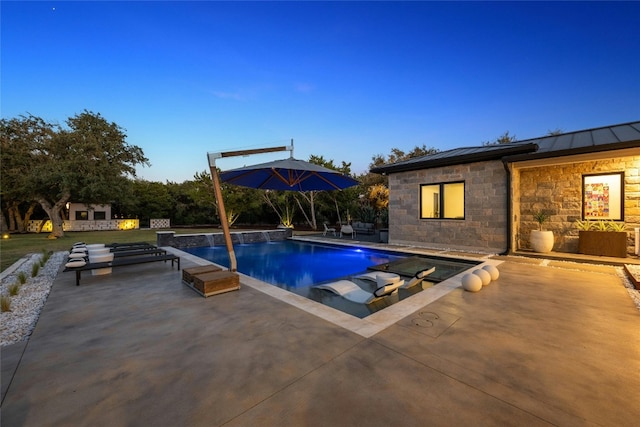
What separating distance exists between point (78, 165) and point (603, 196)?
26.4 metres

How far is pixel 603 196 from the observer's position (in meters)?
8.27

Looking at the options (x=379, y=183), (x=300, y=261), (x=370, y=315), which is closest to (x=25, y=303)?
(x=370, y=315)

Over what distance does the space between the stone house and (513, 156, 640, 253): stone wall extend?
0.06 ft

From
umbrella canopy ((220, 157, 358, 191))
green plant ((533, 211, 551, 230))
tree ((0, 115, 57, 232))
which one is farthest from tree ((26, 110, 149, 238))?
green plant ((533, 211, 551, 230))

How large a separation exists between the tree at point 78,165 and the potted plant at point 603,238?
2440 centimetres

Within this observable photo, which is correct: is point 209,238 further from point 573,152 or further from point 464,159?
point 573,152

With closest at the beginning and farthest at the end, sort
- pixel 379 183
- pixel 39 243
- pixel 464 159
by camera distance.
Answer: pixel 464 159, pixel 39 243, pixel 379 183

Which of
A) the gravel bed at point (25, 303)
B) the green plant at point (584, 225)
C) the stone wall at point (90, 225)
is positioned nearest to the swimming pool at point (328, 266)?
the gravel bed at point (25, 303)

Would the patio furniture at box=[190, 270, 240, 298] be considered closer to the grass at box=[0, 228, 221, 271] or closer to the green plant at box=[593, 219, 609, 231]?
the grass at box=[0, 228, 221, 271]

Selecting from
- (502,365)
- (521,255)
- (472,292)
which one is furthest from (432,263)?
(502,365)

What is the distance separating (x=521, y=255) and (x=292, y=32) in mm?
12795

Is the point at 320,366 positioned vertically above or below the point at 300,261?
above

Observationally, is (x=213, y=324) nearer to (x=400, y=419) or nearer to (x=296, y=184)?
(x=400, y=419)

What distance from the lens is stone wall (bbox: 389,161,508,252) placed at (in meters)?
9.02
